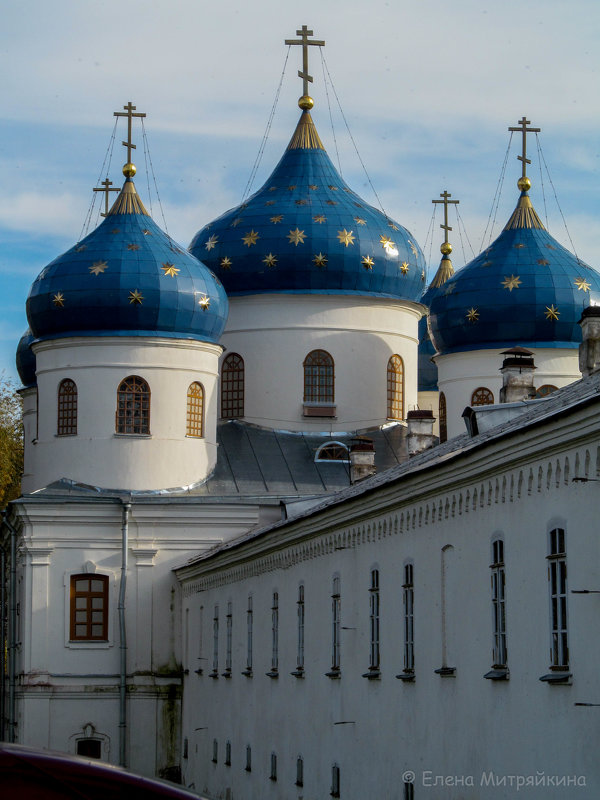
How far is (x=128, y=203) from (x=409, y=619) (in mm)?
17805

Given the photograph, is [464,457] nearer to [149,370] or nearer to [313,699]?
[313,699]

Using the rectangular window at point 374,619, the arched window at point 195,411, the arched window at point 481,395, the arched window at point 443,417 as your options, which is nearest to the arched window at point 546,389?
the arched window at point 481,395

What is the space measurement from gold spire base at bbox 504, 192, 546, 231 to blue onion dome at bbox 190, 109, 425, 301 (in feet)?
7.92

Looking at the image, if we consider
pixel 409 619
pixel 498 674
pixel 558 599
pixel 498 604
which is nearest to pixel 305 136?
pixel 409 619

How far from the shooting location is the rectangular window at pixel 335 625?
65.2ft

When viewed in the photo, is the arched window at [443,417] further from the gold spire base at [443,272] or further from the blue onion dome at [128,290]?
the gold spire base at [443,272]

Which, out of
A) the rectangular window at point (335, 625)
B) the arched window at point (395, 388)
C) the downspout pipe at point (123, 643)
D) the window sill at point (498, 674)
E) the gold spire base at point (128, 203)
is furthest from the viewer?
the arched window at point (395, 388)

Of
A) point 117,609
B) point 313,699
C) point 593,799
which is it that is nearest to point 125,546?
point 117,609

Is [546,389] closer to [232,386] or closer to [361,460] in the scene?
[361,460]

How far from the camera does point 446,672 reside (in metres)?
15.3

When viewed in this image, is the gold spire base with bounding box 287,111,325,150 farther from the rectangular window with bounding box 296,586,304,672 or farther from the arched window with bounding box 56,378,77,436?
the rectangular window with bounding box 296,586,304,672

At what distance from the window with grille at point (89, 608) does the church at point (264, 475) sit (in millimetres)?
38

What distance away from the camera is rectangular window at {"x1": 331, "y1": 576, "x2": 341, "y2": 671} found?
19.9 m

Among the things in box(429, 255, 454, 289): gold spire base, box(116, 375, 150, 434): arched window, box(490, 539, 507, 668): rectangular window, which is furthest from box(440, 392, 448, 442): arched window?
box(490, 539, 507, 668): rectangular window
